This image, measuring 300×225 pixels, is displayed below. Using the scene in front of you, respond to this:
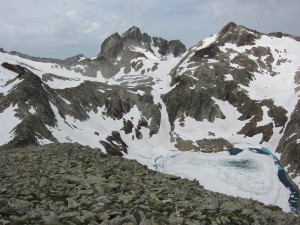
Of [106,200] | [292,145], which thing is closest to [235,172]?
[292,145]

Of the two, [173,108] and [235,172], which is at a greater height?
[173,108]

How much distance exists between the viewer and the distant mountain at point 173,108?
10030cm

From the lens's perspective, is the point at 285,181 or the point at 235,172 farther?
the point at 235,172

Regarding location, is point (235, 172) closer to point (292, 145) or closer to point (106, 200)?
point (292, 145)

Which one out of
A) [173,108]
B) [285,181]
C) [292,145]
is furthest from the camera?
[173,108]

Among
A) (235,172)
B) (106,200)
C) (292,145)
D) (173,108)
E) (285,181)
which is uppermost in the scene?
(173,108)

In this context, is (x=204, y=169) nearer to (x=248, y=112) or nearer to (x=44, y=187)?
(x=248, y=112)

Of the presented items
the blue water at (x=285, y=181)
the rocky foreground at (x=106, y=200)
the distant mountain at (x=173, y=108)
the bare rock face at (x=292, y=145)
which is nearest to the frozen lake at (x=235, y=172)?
the blue water at (x=285, y=181)

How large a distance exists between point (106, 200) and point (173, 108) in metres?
144

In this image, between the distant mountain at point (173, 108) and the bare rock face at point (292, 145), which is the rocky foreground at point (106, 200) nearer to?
the distant mountain at point (173, 108)

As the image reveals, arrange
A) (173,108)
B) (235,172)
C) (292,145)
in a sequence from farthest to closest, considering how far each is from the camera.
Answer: (173,108)
(292,145)
(235,172)

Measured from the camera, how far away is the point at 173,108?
16388 cm

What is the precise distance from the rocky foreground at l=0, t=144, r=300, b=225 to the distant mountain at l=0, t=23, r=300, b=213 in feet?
163

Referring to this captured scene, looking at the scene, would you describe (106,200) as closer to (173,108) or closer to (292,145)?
(292,145)
